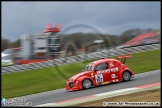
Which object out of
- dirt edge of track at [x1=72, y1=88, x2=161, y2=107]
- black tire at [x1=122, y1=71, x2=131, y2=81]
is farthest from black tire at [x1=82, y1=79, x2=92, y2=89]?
dirt edge of track at [x1=72, y1=88, x2=161, y2=107]

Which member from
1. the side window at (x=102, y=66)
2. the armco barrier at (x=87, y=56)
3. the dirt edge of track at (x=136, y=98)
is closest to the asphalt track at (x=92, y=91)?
the side window at (x=102, y=66)

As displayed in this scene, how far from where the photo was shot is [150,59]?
1535 cm

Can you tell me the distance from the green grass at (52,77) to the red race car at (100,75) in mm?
1856

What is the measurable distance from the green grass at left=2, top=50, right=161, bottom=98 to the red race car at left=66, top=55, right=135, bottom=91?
1856 millimetres

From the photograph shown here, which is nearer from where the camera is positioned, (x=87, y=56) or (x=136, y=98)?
(x=136, y=98)

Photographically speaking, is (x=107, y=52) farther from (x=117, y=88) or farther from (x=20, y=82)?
(x=117, y=88)

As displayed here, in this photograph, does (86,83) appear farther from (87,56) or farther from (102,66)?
(87,56)

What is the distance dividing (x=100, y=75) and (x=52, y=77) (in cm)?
Answer: 432

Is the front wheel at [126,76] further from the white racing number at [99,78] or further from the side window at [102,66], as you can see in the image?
the white racing number at [99,78]

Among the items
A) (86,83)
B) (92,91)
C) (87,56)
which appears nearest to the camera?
(92,91)

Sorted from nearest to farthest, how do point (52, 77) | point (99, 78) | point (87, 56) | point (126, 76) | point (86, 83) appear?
point (86, 83) → point (99, 78) → point (126, 76) → point (87, 56) → point (52, 77)

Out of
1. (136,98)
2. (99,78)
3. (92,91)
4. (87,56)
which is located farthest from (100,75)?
(87,56)

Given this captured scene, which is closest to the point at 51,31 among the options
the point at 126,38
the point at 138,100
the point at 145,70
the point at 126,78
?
the point at 126,38

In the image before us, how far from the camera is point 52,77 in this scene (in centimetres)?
1438
